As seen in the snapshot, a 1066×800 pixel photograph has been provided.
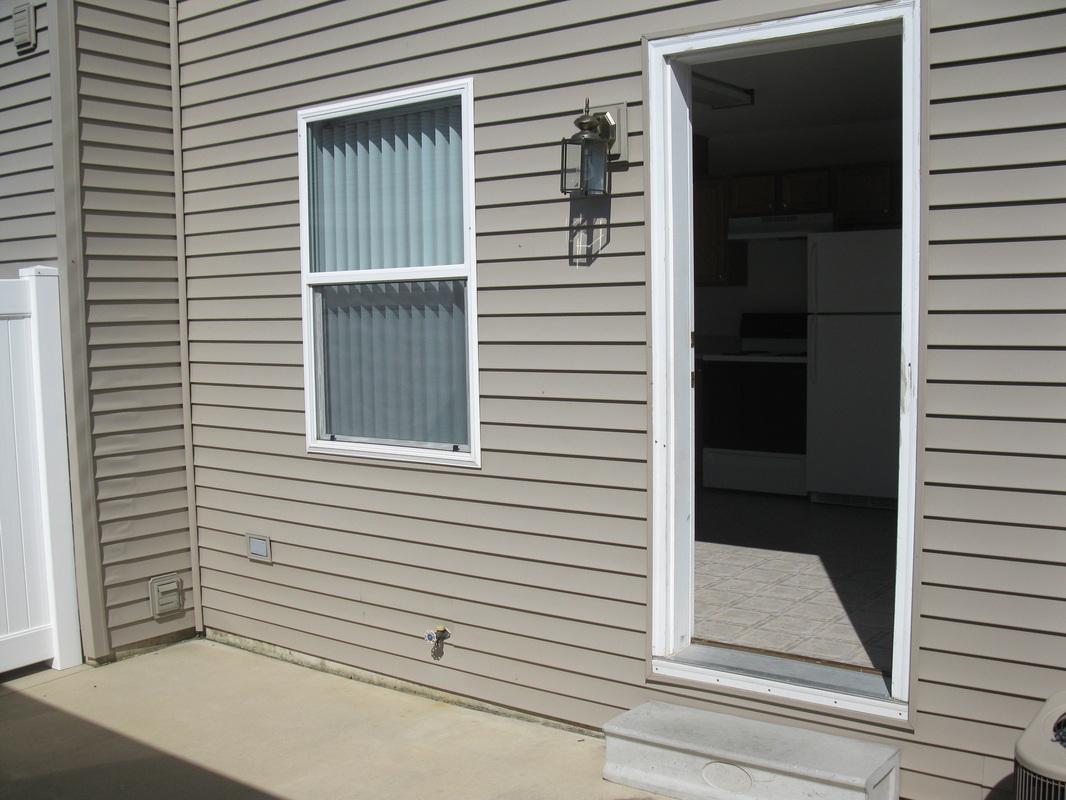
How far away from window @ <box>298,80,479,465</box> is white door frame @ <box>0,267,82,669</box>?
1.10m

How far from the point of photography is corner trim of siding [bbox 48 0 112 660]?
403 cm

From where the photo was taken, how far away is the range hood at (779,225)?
20.6 ft

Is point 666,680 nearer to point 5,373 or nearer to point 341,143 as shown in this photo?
point 341,143

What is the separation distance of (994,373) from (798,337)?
4210 millimetres

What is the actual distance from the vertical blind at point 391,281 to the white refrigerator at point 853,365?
2.98 metres

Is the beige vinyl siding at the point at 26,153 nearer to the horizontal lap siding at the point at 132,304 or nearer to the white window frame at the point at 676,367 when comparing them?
the horizontal lap siding at the point at 132,304

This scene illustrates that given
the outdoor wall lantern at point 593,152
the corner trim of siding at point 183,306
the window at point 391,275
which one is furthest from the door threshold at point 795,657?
the corner trim of siding at point 183,306

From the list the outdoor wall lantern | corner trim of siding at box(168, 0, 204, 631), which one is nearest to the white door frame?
corner trim of siding at box(168, 0, 204, 631)

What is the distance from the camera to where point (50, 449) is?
410cm

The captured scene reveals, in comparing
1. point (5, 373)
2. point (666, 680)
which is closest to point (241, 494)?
point (5, 373)

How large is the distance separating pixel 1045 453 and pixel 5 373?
388 centimetres

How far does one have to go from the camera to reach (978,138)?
2.47 metres

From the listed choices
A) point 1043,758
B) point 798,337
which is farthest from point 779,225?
point 1043,758

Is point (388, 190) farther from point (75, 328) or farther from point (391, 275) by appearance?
point (75, 328)
